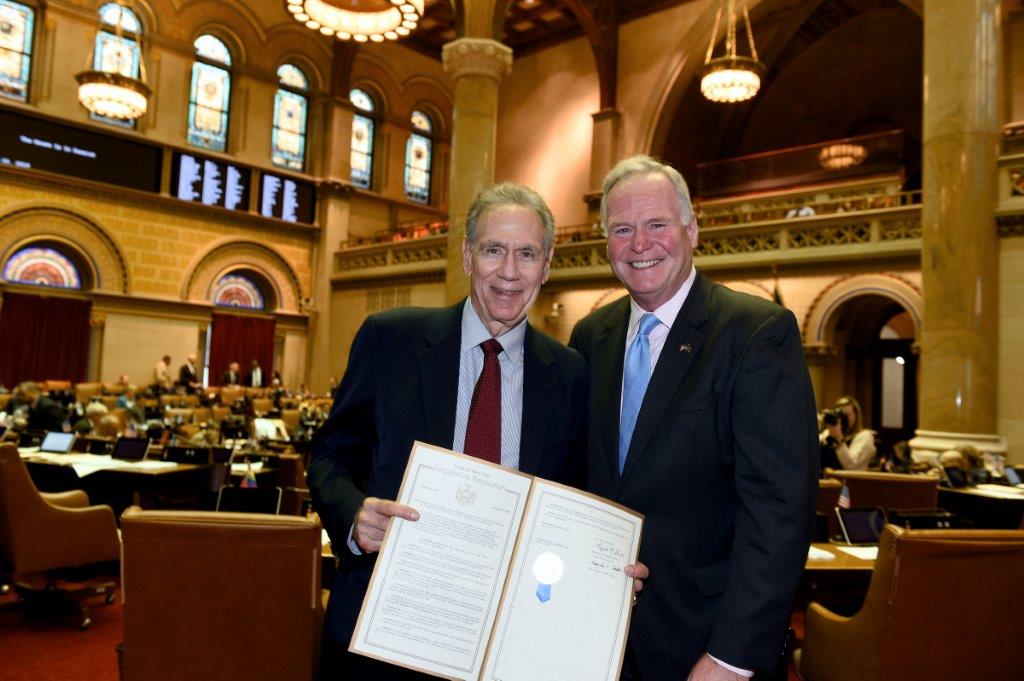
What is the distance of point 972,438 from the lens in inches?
310

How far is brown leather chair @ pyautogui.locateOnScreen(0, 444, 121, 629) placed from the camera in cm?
411

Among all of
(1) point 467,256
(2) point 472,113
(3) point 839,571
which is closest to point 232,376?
(2) point 472,113

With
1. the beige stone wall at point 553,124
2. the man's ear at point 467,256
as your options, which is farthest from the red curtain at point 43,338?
the man's ear at point 467,256

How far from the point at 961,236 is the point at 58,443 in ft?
29.7

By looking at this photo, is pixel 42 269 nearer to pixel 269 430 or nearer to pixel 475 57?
pixel 475 57

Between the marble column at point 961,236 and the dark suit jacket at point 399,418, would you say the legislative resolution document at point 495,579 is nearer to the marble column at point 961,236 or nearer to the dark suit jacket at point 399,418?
the dark suit jacket at point 399,418

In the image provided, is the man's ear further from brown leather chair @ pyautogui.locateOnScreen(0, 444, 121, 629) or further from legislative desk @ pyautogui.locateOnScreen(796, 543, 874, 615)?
brown leather chair @ pyautogui.locateOnScreen(0, 444, 121, 629)

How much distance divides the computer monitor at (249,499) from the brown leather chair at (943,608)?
2.51 meters

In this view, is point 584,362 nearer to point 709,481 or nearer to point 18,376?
point 709,481

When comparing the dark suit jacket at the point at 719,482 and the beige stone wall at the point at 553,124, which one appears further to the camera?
the beige stone wall at the point at 553,124

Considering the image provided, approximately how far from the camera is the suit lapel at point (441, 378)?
1.61 m

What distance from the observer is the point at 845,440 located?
21.0ft

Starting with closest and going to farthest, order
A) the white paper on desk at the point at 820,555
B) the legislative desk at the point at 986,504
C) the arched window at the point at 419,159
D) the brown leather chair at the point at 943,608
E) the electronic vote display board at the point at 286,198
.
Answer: the brown leather chair at the point at 943,608 < the white paper on desk at the point at 820,555 < the legislative desk at the point at 986,504 < the electronic vote display board at the point at 286,198 < the arched window at the point at 419,159

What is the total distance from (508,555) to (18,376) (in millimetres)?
18295
